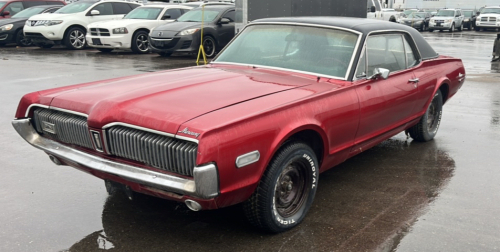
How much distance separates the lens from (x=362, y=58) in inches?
192

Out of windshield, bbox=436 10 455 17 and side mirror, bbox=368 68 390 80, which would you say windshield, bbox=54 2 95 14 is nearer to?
side mirror, bbox=368 68 390 80

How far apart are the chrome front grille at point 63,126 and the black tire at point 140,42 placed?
12742mm

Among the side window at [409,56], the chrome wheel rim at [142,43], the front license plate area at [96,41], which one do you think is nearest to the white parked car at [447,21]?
the chrome wheel rim at [142,43]

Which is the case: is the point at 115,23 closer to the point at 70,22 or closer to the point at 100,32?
the point at 100,32

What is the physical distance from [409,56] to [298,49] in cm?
152

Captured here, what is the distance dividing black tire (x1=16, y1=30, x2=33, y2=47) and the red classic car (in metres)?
15.9

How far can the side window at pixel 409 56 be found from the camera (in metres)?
5.76

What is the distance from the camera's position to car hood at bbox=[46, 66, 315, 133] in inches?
137

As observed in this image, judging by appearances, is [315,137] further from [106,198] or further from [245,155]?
[106,198]

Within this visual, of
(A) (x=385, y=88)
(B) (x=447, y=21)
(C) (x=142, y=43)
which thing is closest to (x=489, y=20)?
(B) (x=447, y=21)

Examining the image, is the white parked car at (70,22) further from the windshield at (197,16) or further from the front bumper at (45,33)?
the windshield at (197,16)

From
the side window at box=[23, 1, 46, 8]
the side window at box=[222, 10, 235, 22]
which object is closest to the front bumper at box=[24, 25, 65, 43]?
the side window at box=[23, 1, 46, 8]

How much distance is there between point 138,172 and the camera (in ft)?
11.4

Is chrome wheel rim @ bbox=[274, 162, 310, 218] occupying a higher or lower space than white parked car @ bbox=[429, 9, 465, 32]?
higher
